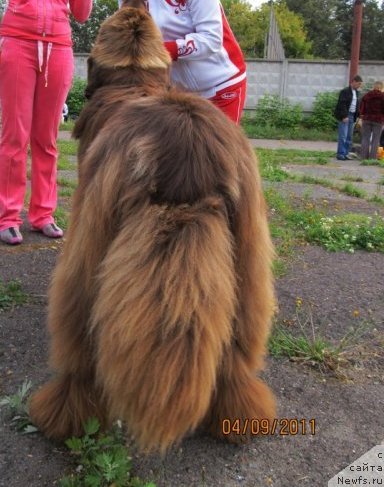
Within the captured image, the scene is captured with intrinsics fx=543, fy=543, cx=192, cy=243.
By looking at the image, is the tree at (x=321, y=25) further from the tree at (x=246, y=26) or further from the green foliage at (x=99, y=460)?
the green foliage at (x=99, y=460)

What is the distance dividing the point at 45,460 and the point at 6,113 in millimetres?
2558

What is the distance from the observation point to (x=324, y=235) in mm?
4551

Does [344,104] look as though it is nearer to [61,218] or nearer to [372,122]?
[372,122]

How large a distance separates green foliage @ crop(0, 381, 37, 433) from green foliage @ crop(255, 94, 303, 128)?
56.6ft

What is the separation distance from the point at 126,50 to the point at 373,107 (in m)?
12.1

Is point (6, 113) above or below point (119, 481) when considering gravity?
above

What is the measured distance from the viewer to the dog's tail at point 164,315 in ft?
5.20

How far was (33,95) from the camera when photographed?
3762 millimetres

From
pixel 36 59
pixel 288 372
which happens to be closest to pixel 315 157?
pixel 36 59

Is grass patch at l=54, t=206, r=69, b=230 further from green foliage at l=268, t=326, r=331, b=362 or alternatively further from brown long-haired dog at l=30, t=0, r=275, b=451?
brown long-haired dog at l=30, t=0, r=275, b=451

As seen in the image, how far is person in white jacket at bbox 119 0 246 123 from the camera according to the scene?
3.02 meters

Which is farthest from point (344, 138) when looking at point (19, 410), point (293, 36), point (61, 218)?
point (293, 36)

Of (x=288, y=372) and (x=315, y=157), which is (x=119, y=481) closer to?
(x=288, y=372)
